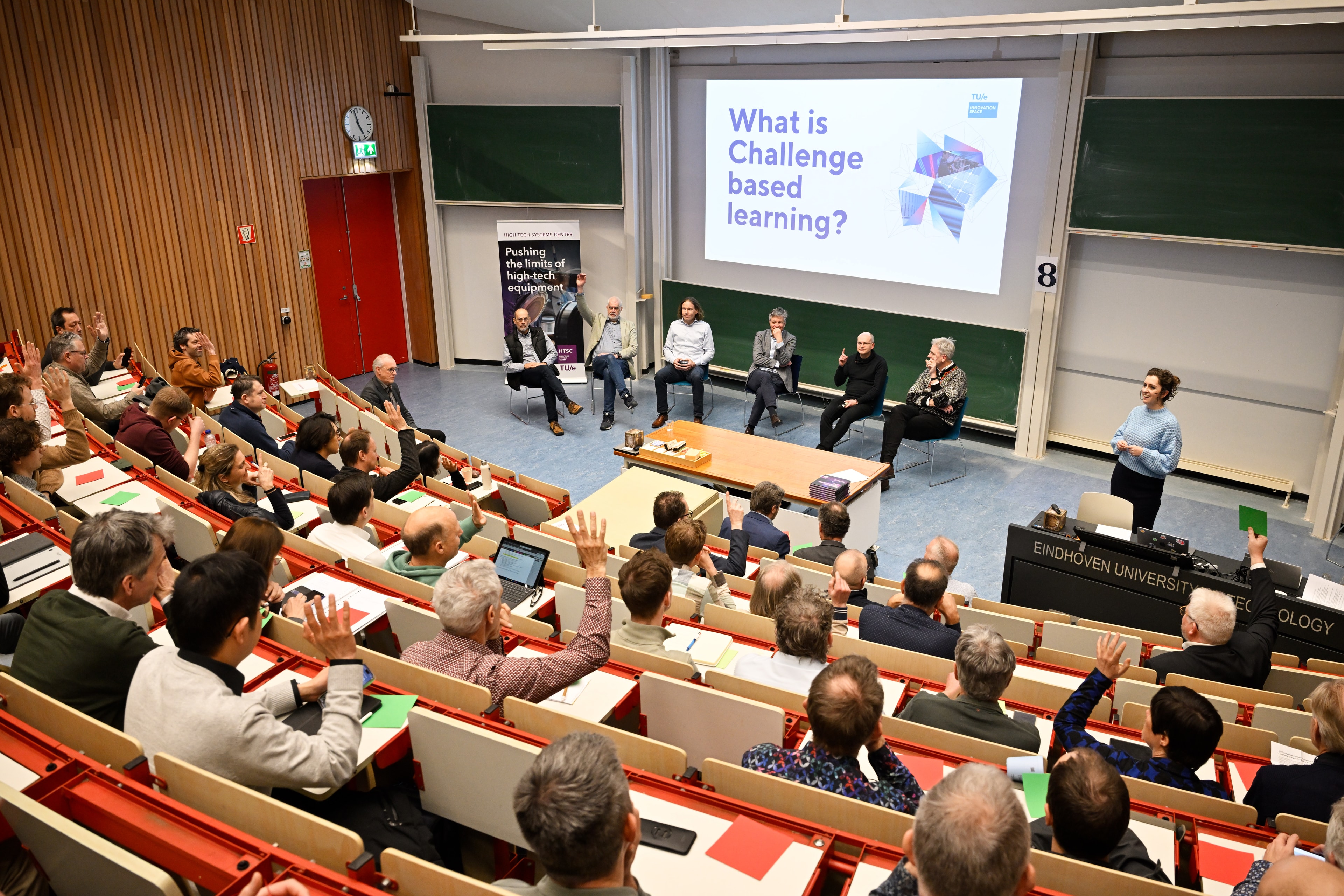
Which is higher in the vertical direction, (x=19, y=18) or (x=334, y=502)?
(x=19, y=18)

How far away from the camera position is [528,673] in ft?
10.1

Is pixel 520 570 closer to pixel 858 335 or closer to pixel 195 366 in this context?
pixel 195 366

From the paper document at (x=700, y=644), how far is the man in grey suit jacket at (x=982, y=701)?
814 mm

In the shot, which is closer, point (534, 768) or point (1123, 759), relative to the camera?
point (534, 768)

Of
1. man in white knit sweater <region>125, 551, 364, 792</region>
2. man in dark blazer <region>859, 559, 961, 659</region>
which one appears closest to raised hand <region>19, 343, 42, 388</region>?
man in white knit sweater <region>125, 551, 364, 792</region>

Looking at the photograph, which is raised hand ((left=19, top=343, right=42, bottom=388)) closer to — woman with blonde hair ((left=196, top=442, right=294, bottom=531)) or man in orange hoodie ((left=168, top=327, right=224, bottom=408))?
man in orange hoodie ((left=168, top=327, right=224, bottom=408))

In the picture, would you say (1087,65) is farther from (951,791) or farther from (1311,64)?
(951,791)

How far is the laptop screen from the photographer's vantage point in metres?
4.36

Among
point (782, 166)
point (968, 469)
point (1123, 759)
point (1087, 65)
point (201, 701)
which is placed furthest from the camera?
point (782, 166)

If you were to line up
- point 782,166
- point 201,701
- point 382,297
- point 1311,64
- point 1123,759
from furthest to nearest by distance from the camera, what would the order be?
point 382,297
point 782,166
point 1311,64
point 1123,759
point 201,701

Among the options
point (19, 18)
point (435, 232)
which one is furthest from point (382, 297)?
point (19, 18)

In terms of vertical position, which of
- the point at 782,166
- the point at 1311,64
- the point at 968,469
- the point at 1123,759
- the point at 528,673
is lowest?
the point at 968,469

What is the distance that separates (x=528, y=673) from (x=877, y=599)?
239 cm

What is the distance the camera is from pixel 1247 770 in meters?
3.23
